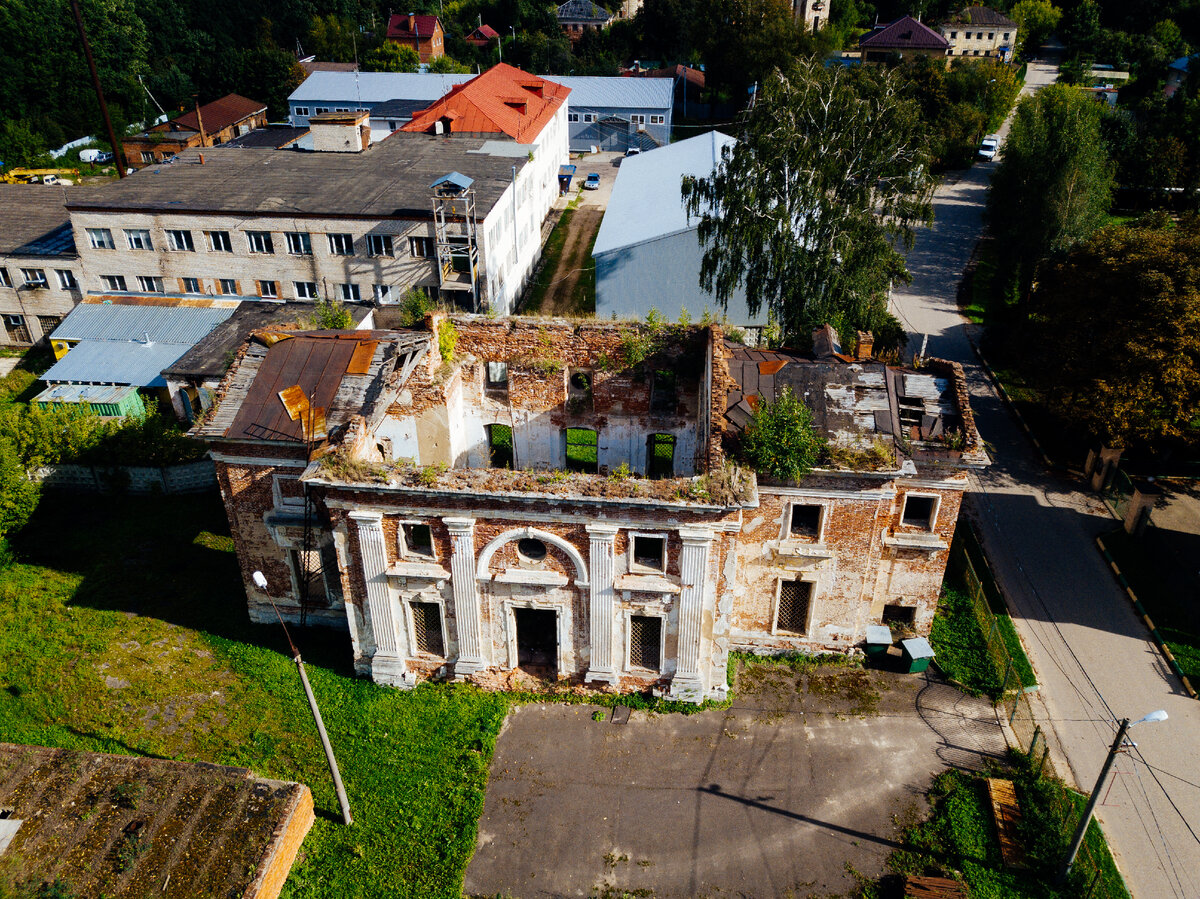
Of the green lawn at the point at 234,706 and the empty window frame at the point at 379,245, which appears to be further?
the empty window frame at the point at 379,245

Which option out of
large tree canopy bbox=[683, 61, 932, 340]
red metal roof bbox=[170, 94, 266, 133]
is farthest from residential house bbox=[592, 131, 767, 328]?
red metal roof bbox=[170, 94, 266, 133]

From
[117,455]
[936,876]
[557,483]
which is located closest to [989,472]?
[936,876]

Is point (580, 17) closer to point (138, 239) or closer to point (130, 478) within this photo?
point (138, 239)

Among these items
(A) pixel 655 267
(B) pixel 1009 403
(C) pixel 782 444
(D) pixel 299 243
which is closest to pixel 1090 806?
(C) pixel 782 444

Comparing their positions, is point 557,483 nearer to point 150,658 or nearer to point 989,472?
point 150,658

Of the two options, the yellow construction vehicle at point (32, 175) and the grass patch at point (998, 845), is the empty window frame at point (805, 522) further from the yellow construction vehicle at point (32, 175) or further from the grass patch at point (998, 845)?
the yellow construction vehicle at point (32, 175)

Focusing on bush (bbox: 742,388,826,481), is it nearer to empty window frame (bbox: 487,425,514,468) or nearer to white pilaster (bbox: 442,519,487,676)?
white pilaster (bbox: 442,519,487,676)

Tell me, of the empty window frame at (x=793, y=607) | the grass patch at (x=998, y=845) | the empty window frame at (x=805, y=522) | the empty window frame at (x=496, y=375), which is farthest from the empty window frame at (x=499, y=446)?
the grass patch at (x=998, y=845)
